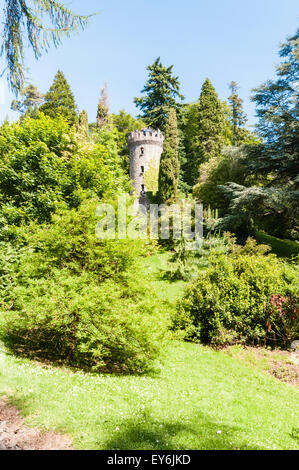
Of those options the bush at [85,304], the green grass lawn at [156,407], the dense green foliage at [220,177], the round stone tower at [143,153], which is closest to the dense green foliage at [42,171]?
the bush at [85,304]

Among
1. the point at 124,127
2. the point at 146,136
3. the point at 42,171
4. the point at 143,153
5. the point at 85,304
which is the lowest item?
the point at 85,304

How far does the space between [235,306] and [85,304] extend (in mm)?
6113

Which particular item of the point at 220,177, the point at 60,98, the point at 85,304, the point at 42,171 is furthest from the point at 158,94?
the point at 85,304

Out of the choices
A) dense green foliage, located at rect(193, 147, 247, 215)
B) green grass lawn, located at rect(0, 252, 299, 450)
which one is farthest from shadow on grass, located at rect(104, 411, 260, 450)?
dense green foliage, located at rect(193, 147, 247, 215)

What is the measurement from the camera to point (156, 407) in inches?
190

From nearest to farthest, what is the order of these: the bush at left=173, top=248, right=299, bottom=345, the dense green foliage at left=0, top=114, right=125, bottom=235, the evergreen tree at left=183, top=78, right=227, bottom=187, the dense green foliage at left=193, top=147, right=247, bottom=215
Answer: the bush at left=173, top=248, right=299, bottom=345 → the dense green foliage at left=0, top=114, right=125, bottom=235 → the dense green foliage at left=193, top=147, right=247, bottom=215 → the evergreen tree at left=183, top=78, right=227, bottom=187

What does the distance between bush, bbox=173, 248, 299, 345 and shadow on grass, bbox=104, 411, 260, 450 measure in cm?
515

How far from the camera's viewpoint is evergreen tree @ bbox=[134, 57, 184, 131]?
119 ft

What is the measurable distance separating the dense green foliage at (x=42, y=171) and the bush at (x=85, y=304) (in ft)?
15.0

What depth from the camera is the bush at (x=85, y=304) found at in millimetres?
5652

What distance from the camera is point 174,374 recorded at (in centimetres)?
676

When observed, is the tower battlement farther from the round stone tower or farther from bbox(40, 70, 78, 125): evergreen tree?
bbox(40, 70, 78, 125): evergreen tree

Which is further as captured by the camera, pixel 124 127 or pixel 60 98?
pixel 124 127

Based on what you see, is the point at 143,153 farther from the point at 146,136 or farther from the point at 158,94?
the point at 158,94
